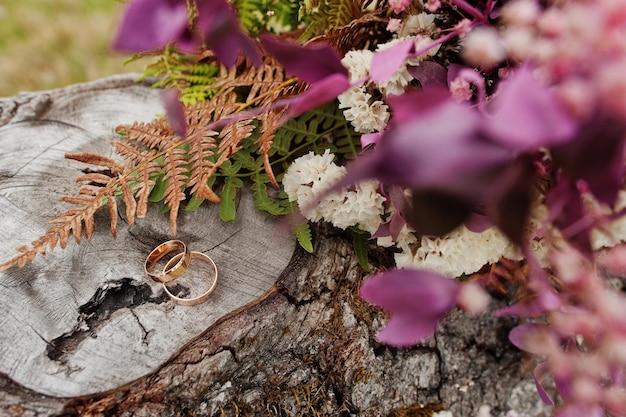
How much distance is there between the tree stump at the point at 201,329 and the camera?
2.69ft

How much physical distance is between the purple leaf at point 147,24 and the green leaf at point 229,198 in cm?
52

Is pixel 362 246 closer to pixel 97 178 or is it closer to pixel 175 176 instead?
pixel 175 176

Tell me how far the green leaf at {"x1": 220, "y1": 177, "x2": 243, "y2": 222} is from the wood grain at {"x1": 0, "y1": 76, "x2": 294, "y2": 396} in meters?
0.04

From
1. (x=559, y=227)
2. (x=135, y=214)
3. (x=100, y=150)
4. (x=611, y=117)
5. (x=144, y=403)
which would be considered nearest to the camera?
(x=611, y=117)

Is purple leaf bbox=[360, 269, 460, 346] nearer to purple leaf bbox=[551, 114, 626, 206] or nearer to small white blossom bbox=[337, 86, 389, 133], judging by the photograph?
purple leaf bbox=[551, 114, 626, 206]

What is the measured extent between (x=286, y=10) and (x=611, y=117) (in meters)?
0.83

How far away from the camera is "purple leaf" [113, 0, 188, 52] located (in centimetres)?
42

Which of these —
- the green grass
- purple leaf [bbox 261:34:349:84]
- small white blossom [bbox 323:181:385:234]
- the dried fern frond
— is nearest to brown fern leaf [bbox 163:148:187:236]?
the dried fern frond

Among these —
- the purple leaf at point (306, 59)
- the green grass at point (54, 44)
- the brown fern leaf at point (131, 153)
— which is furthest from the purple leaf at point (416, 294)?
the green grass at point (54, 44)

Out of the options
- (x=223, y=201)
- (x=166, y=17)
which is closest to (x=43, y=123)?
(x=223, y=201)

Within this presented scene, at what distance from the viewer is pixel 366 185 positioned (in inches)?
33.6

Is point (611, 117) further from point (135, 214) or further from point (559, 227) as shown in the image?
point (135, 214)

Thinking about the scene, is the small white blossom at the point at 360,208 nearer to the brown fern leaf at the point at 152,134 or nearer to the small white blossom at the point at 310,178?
the small white blossom at the point at 310,178

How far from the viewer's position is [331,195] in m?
0.86
